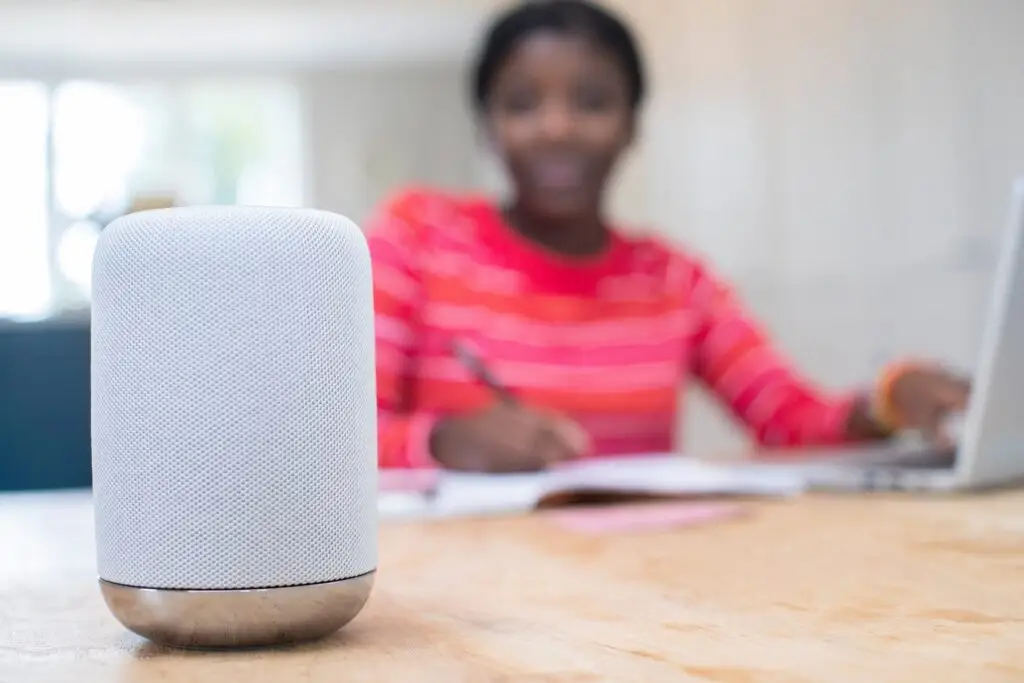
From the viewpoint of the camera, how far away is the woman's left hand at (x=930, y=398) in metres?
1.07

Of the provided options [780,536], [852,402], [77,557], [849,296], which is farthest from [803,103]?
[77,557]

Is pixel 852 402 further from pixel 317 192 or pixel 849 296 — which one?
pixel 317 192

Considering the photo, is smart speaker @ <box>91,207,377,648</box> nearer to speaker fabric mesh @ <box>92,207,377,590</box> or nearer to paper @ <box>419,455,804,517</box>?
speaker fabric mesh @ <box>92,207,377,590</box>

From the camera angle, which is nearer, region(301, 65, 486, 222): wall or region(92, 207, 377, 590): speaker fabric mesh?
region(92, 207, 377, 590): speaker fabric mesh

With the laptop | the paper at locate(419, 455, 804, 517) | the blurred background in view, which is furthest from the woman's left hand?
the blurred background

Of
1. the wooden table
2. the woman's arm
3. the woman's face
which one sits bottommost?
the woman's arm

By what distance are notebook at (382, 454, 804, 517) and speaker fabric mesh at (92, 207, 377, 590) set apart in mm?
429

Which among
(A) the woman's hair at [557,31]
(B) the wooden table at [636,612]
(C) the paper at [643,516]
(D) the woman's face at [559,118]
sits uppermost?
(A) the woman's hair at [557,31]

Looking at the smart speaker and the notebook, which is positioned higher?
the smart speaker

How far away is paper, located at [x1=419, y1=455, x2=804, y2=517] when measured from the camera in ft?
2.57

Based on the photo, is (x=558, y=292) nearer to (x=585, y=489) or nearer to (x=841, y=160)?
(x=585, y=489)

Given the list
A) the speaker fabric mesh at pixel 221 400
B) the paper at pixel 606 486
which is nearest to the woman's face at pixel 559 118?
the paper at pixel 606 486

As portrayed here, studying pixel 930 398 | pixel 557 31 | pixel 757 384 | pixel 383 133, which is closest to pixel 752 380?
pixel 757 384

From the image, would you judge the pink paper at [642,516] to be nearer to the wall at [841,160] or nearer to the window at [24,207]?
the wall at [841,160]
